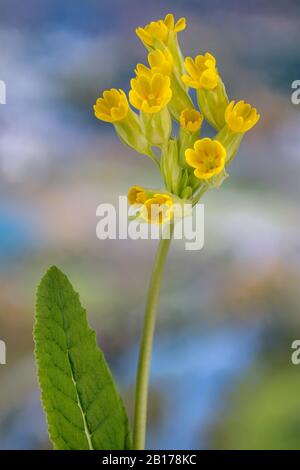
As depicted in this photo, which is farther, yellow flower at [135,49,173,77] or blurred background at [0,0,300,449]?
blurred background at [0,0,300,449]

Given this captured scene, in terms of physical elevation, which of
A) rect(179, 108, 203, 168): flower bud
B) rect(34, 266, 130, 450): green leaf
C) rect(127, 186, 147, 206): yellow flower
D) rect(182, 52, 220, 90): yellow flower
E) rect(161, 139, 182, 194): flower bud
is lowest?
rect(34, 266, 130, 450): green leaf

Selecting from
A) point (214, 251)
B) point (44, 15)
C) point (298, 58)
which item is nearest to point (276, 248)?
point (214, 251)

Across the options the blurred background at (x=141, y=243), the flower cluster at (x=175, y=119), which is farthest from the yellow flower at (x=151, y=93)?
the blurred background at (x=141, y=243)

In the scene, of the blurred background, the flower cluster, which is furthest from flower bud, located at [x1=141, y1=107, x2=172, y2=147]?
the blurred background

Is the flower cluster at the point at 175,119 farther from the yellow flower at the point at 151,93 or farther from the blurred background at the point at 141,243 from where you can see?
the blurred background at the point at 141,243

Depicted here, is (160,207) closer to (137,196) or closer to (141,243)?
(137,196)

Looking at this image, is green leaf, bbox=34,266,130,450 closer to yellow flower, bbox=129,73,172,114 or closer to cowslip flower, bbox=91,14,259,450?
cowslip flower, bbox=91,14,259,450

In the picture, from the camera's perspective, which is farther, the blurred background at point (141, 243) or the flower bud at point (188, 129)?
the blurred background at point (141, 243)
